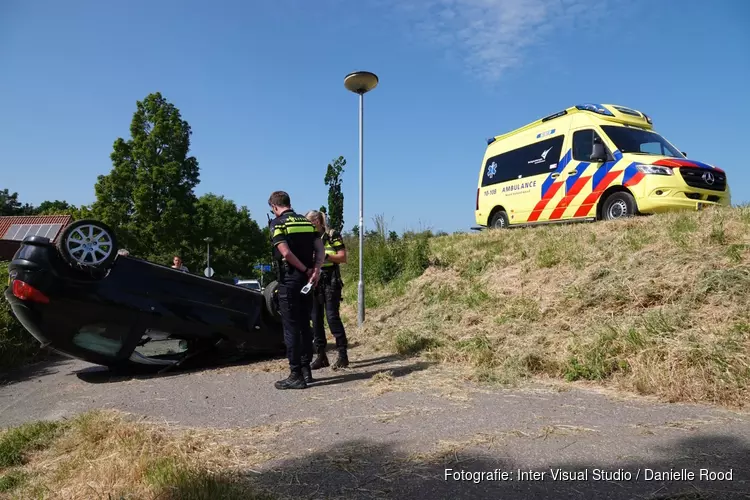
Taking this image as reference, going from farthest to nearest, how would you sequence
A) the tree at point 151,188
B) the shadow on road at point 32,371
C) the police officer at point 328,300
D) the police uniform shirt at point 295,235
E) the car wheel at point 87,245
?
the tree at point 151,188
the shadow on road at point 32,371
the police officer at point 328,300
the car wheel at point 87,245
the police uniform shirt at point 295,235

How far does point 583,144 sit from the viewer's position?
8.99 meters

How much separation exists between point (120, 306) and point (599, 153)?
25.7 feet

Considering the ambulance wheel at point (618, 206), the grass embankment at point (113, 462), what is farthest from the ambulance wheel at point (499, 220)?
the grass embankment at point (113, 462)

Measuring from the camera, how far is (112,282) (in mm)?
5148

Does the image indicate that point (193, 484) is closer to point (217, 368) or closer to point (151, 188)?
point (217, 368)

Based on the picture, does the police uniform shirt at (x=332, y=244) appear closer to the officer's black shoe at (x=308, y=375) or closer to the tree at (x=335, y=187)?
the officer's black shoe at (x=308, y=375)

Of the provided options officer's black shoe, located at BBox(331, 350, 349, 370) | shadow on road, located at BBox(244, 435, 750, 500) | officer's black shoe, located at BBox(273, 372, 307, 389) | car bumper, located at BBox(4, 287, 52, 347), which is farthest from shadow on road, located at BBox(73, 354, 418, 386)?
shadow on road, located at BBox(244, 435, 750, 500)

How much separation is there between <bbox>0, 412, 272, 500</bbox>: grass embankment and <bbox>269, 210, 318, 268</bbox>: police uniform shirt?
6.50ft

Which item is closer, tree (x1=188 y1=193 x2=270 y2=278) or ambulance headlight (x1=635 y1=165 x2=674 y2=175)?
ambulance headlight (x1=635 y1=165 x2=674 y2=175)

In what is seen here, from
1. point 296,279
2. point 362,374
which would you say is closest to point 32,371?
point 296,279

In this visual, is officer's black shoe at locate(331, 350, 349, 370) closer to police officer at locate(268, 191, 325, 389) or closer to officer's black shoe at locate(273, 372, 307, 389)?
police officer at locate(268, 191, 325, 389)

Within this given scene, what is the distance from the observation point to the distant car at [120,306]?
4859mm

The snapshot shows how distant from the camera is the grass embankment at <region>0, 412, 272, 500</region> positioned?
2348 mm

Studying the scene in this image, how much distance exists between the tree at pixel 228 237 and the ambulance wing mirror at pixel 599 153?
30.0 m
